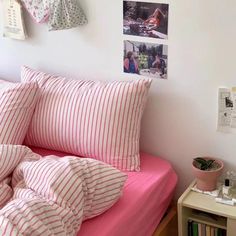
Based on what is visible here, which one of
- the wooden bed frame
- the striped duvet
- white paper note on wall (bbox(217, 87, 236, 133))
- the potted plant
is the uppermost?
white paper note on wall (bbox(217, 87, 236, 133))

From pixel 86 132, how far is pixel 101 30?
1.56 ft

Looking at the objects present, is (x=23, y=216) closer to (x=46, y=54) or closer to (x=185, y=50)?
(x=185, y=50)

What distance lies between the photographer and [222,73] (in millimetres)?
1823

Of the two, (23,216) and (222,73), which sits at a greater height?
(222,73)

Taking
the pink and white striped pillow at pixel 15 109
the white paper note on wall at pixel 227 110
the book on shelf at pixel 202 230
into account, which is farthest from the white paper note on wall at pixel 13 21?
the book on shelf at pixel 202 230

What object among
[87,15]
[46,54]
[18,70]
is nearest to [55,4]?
[87,15]

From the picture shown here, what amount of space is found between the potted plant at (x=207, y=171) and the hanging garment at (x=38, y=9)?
3.15 feet

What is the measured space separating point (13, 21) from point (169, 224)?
126cm

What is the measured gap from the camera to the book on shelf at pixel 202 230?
1.87 m

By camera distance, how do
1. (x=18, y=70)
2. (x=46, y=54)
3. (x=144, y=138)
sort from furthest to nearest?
(x=18, y=70) < (x=46, y=54) < (x=144, y=138)

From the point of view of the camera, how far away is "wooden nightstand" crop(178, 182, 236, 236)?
1763 mm

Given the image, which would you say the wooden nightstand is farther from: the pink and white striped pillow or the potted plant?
the pink and white striped pillow

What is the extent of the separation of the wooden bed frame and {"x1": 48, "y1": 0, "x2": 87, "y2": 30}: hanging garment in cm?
95

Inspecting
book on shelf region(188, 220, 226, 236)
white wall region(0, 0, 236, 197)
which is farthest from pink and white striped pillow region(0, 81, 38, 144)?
book on shelf region(188, 220, 226, 236)
